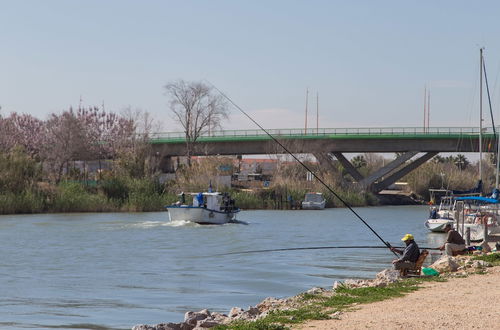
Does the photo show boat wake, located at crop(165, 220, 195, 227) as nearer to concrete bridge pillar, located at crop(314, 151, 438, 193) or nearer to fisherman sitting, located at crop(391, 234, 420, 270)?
fisherman sitting, located at crop(391, 234, 420, 270)

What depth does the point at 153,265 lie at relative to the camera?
1491 inches

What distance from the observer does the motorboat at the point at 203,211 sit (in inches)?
2484

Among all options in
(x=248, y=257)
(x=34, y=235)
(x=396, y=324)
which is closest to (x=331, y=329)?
(x=396, y=324)

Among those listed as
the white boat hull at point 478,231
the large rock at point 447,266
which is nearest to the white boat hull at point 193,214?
the white boat hull at point 478,231

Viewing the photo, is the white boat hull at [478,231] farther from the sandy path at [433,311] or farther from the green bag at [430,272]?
the sandy path at [433,311]

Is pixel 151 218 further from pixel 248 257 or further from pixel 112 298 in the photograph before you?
pixel 112 298

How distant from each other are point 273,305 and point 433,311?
4407 millimetres

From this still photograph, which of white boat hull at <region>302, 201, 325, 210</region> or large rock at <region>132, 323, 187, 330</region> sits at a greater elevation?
white boat hull at <region>302, 201, 325, 210</region>

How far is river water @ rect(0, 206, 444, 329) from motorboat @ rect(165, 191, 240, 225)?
78cm

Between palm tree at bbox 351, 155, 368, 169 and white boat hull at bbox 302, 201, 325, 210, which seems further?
palm tree at bbox 351, 155, 368, 169

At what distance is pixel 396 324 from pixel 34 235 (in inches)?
1525

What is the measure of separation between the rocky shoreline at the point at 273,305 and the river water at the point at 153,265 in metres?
2.62

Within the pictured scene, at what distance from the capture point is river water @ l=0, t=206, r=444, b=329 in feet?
81.1

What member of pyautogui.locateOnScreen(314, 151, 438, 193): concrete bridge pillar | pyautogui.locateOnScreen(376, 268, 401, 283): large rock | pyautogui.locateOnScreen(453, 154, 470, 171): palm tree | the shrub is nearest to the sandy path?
Answer: pyautogui.locateOnScreen(376, 268, 401, 283): large rock
